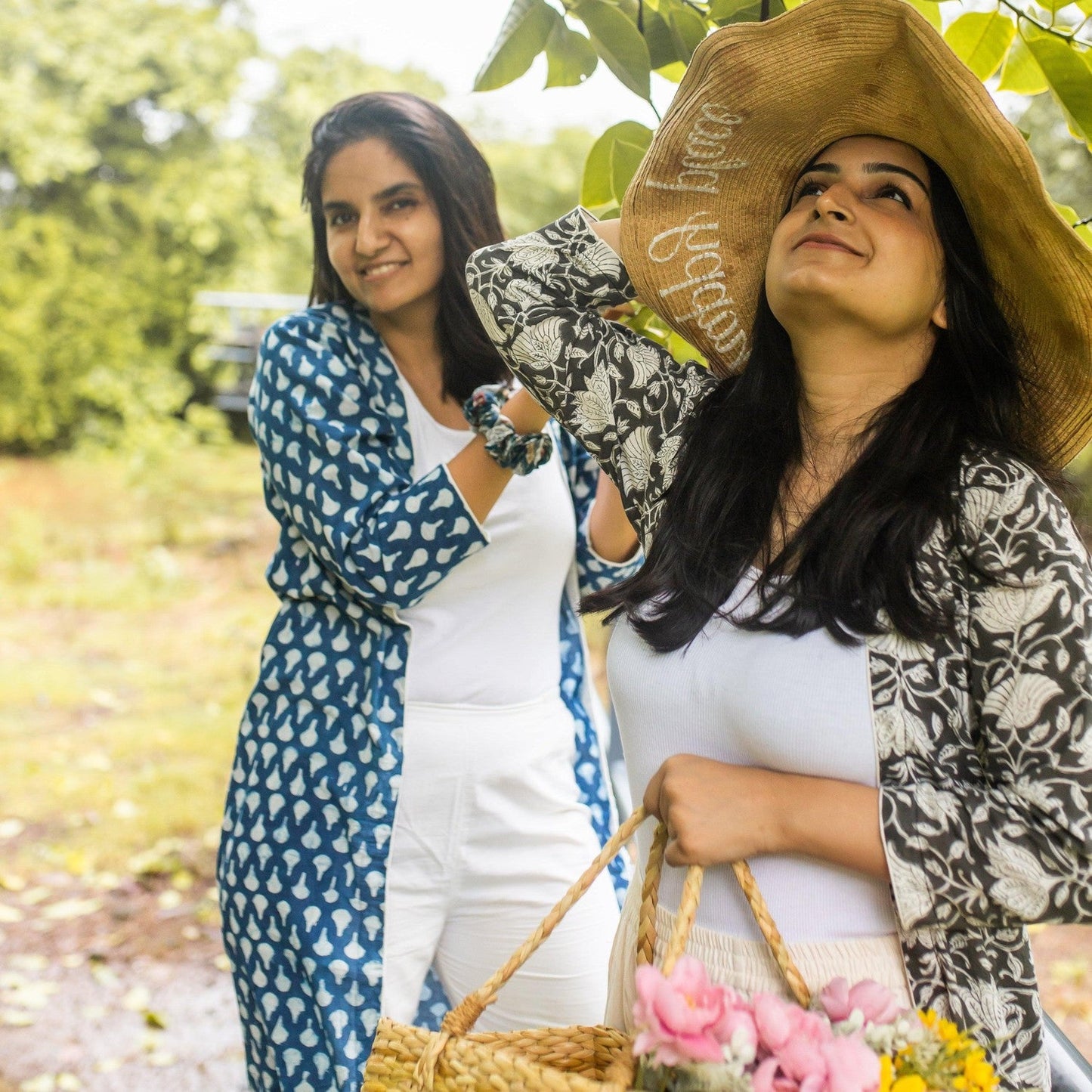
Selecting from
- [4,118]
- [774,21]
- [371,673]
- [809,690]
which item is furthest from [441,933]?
[4,118]

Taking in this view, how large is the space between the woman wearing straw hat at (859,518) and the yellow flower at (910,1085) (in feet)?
0.71

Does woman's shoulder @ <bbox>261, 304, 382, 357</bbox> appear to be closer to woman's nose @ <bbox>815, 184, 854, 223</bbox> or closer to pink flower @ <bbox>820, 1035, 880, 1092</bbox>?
woman's nose @ <bbox>815, 184, 854, 223</bbox>

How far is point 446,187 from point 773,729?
1205 mm

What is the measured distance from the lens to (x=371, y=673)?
1.96m

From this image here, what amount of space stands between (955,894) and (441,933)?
1082mm

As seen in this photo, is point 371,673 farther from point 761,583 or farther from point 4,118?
point 4,118

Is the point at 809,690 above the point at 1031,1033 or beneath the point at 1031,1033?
above

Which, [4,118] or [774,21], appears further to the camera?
[4,118]

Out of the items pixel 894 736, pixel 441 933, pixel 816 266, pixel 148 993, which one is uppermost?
pixel 816 266

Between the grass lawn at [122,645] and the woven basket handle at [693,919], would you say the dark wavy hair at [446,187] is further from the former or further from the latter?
the grass lawn at [122,645]

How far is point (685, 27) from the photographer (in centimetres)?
158

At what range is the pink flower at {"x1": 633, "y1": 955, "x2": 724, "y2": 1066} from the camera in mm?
975

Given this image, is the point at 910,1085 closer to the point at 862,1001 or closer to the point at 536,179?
the point at 862,1001

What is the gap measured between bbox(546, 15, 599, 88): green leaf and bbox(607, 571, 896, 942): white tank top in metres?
0.73
